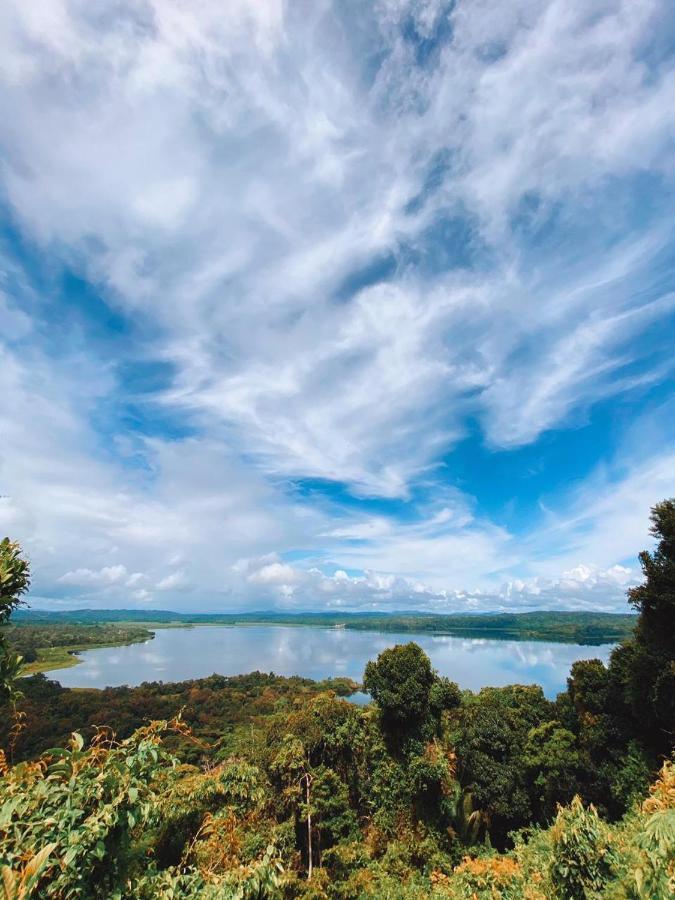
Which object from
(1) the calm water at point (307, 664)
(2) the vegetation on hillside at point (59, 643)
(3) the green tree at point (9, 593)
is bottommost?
(1) the calm water at point (307, 664)

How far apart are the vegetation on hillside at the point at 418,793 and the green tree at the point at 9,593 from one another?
0.62 meters

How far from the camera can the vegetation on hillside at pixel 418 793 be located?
2.56 m

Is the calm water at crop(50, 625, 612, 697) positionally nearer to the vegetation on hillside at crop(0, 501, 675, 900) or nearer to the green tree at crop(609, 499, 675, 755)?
the vegetation on hillside at crop(0, 501, 675, 900)

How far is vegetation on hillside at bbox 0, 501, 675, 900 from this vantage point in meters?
2.56

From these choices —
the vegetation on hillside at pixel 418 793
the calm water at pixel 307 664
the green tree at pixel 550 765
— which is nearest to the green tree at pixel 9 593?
the vegetation on hillside at pixel 418 793

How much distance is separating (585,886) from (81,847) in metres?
6.80

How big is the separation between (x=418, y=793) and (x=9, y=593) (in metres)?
16.3

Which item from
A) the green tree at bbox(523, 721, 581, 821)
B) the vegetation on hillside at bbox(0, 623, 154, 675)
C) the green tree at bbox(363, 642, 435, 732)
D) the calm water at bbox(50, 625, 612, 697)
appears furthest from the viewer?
the vegetation on hillside at bbox(0, 623, 154, 675)

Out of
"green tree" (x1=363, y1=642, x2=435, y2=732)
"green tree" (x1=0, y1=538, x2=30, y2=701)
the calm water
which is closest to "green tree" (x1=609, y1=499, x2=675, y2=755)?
"green tree" (x1=363, y1=642, x2=435, y2=732)

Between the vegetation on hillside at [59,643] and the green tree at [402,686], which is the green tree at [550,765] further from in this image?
the vegetation on hillside at [59,643]

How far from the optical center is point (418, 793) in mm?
14445

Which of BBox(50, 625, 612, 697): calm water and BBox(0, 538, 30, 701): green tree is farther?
BBox(50, 625, 612, 697): calm water

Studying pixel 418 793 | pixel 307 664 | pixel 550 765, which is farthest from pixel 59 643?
pixel 550 765

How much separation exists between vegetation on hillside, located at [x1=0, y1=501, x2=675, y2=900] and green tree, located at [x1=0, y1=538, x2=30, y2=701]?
0.62 meters
